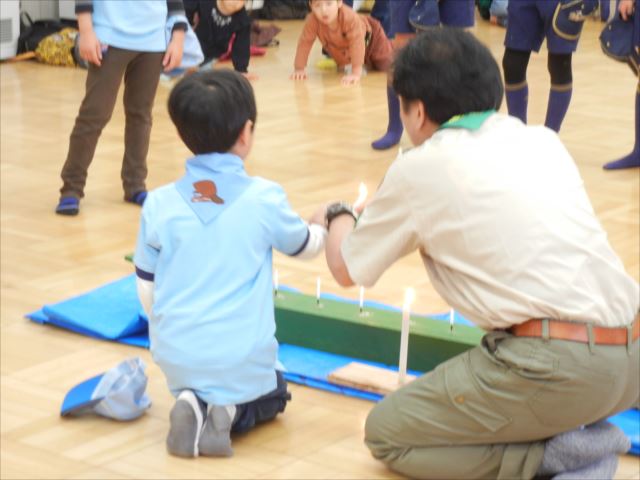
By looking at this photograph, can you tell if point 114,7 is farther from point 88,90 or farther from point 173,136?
point 173,136

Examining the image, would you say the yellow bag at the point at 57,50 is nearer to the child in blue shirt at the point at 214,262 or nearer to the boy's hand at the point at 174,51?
the boy's hand at the point at 174,51

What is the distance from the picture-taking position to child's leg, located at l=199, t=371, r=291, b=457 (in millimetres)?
2619

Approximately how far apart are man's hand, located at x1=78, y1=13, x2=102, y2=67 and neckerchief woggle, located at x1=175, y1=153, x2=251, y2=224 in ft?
5.40

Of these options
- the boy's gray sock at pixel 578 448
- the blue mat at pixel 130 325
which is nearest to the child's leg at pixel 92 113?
the blue mat at pixel 130 325

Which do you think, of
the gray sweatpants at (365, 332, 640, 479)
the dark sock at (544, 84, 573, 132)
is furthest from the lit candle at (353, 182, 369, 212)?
the dark sock at (544, 84, 573, 132)

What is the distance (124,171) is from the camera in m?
4.58

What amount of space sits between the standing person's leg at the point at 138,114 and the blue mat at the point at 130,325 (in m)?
0.94

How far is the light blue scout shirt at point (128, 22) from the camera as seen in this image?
13.9 feet

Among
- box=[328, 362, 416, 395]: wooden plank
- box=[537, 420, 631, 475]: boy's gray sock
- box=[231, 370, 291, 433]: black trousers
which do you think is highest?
box=[537, 420, 631, 475]: boy's gray sock

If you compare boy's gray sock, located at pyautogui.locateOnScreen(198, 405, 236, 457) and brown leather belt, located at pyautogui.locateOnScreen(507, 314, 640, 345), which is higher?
brown leather belt, located at pyautogui.locateOnScreen(507, 314, 640, 345)

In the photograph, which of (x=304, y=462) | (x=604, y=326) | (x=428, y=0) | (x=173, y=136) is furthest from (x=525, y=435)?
(x=173, y=136)

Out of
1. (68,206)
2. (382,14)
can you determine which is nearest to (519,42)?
(68,206)

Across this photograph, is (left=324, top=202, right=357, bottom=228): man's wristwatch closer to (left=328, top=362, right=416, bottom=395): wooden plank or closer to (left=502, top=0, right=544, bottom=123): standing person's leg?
(left=328, top=362, right=416, bottom=395): wooden plank

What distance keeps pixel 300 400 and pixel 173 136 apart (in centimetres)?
301
